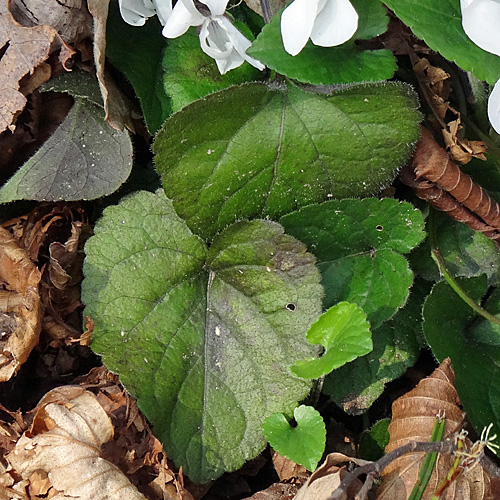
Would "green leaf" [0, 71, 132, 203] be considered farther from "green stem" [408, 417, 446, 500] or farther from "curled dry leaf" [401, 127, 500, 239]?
"green stem" [408, 417, 446, 500]

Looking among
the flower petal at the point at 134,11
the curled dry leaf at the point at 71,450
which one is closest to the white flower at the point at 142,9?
the flower petal at the point at 134,11

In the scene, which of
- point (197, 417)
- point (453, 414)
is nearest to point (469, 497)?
point (453, 414)

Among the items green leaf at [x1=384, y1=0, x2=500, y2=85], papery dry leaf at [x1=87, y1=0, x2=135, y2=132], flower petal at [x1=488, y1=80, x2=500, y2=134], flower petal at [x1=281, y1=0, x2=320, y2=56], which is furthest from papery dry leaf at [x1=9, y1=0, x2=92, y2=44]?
flower petal at [x1=488, y1=80, x2=500, y2=134]

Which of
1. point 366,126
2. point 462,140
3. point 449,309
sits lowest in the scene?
point 449,309

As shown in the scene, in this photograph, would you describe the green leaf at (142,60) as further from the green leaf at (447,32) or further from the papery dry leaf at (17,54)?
the green leaf at (447,32)

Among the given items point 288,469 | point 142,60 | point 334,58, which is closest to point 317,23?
point 334,58

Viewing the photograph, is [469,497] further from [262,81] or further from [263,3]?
[263,3]
